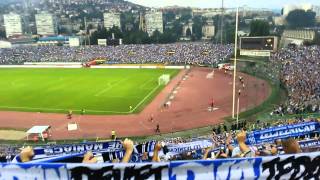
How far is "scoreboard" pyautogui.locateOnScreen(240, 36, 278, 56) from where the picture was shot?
58.1 meters

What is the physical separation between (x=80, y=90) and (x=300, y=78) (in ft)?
79.0

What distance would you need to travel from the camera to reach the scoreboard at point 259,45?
58094 mm

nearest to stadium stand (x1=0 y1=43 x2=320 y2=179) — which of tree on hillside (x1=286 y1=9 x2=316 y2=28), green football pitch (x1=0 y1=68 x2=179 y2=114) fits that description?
green football pitch (x1=0 y1=68 x2=179 y2=114)

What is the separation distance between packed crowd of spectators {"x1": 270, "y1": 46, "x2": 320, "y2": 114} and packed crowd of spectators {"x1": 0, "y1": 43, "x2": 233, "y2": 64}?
47.1 feet

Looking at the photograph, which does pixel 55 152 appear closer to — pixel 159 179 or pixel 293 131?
pixel 159 179

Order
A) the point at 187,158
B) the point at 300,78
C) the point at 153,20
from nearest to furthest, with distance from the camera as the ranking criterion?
the point at 187,158, the point at 300,78, the point at 153,20

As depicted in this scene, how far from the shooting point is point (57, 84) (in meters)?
50.4

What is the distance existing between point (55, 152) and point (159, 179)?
4.17 metres

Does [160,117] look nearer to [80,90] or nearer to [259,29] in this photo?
[80,90]

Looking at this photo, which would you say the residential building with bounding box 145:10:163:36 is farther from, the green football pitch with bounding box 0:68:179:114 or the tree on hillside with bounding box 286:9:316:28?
the green football pitch with bounding box 0:68:179:114

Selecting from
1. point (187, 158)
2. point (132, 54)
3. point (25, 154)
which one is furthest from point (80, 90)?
point (25, 154)

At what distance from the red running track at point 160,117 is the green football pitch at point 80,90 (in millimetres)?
1690

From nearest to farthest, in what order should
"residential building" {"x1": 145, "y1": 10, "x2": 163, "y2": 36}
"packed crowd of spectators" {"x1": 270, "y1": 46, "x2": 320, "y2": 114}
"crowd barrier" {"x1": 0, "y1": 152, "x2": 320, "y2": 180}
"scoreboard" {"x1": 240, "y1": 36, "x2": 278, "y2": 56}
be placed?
"crowd barrier" {"x1": 0, "y1": 152, "x2": 320, "y2": 180}, "packed crowd of spectators" {"x1": 270, "y1": 46, "x2": 320, "y2": 114}, "scoreboard" {"x1": 240, "y1": 36, "x2": 278, "y2": 56}, "residential building" {"x1": 145, "y1": 10, "x2": 163, "y2": 36}

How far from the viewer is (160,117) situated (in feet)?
106
